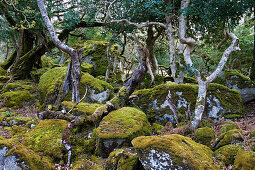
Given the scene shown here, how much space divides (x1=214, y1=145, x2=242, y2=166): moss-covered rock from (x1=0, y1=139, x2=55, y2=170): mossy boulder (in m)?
3.60

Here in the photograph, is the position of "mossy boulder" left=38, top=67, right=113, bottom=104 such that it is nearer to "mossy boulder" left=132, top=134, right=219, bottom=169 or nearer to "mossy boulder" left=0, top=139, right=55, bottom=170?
"mossy boulder" left=0, top=139, right=55, bottom=170

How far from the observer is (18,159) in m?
3.32

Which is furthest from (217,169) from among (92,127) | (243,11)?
(243,11)

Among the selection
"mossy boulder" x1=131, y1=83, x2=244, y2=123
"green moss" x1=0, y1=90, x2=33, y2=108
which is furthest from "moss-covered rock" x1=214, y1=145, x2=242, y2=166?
"green moss" x1=0, y1=90, x2=33, y2=108

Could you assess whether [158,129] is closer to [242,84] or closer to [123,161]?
[123,161]

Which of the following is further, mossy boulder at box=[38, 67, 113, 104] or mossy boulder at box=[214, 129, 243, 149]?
mossy boulder at box=[38, 67, 113, 104]

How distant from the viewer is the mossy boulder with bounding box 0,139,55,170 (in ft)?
10.8

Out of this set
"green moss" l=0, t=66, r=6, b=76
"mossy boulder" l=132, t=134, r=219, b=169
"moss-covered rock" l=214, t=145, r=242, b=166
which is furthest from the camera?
"green moss" l=0, t=66, r=6, b=76

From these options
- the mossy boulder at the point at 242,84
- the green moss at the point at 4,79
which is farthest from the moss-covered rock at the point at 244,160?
the green moss at the point at 4,79

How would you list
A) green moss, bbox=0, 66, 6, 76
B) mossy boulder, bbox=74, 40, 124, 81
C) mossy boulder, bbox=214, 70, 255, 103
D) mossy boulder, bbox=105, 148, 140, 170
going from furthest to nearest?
mossy boulder, bbox=74, 40, 124, 81
green moss, bbox=0, 66, 6, 76
mossy boulder, bbox=214, 70, 255, 103
mossy boulder, bbox=105, 148, 140, 170

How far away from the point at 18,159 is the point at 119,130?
2.30 meters

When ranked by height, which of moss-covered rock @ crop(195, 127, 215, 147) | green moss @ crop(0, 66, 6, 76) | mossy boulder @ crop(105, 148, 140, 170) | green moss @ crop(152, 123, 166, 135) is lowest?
green moss @ crop(152, 123, 166, 135)

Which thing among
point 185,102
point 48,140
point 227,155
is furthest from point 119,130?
point 185,102

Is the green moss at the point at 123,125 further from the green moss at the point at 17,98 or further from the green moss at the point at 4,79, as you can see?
the green moss at the point at 4,79
